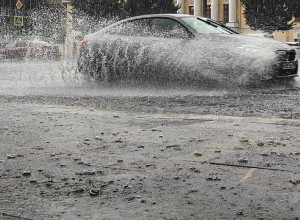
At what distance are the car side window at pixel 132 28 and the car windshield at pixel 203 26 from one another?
79 centimetres

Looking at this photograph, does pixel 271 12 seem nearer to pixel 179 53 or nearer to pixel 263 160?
pixel 179 53

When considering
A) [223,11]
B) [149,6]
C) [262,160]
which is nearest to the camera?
[262,160]

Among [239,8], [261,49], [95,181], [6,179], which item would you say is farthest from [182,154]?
[239,8]

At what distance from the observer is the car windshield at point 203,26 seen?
11359 mm

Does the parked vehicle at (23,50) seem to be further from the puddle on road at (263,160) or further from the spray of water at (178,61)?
the puddle on road at (263,160)

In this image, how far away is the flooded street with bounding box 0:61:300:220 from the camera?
3.15 m

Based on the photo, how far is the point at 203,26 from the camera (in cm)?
1159

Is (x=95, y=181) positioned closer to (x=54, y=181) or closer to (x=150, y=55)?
(x=54, y=181)

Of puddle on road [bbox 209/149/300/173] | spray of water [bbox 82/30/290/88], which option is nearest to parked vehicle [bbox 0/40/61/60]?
spray of water [bbox 82/30/290/88]

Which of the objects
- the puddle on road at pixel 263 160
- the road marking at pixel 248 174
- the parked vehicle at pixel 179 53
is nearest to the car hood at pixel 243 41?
the parked vehicle at pixel 179 53

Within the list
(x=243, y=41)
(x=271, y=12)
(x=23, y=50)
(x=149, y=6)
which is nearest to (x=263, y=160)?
(x=243, y=41)

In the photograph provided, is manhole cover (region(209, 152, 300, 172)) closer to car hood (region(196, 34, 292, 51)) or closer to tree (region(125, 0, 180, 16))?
car hood (region(196, 34, 292, 51))

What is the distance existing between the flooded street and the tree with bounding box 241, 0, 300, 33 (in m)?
30.5

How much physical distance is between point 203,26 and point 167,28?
70cm
